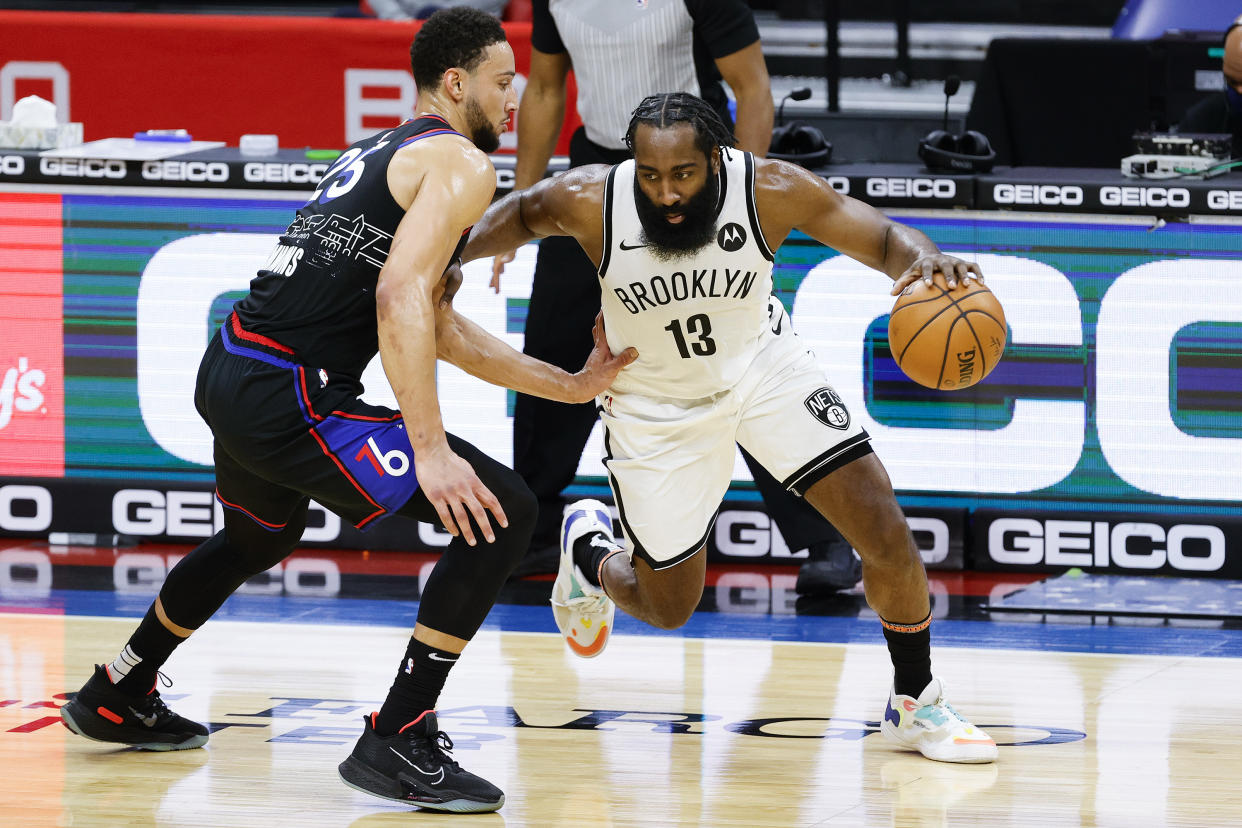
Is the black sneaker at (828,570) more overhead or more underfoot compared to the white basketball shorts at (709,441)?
more underfoot

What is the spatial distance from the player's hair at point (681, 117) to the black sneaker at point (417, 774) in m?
1.55

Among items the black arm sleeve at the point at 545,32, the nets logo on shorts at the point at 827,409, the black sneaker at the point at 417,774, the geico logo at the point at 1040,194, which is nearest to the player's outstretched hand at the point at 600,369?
the nets logo on shorts at the point at 827,409

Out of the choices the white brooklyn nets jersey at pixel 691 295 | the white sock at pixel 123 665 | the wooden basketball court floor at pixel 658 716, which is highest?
the white brooklyn nets jersey at pixel 691 295

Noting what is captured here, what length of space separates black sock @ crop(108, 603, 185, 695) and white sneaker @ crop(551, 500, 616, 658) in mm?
1192

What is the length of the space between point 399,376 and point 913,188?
3.40 meters

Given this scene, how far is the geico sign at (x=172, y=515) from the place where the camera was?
291 inches

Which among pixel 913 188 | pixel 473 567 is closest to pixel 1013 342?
pixel 913 188

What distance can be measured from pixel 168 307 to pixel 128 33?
3693 mm

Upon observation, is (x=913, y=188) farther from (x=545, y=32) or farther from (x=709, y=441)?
(x=709, y=441)

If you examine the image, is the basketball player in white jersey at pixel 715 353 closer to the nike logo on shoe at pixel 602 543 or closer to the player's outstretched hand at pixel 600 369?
the player's outstretched hand at pixel 600 369

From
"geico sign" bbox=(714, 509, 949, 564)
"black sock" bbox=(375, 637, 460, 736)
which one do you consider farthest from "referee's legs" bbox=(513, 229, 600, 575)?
"black sock" bbox=(375, 637, 460, 736)

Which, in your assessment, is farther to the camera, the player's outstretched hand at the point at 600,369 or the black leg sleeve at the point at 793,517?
the black leg sleeve at the point at 793,517

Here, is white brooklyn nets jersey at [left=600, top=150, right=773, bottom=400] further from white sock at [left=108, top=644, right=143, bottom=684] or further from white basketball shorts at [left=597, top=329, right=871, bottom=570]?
white sock at [left=108, top=644, right=143, bottom=684]

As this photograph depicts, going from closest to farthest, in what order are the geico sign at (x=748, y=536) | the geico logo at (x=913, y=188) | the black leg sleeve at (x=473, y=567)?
the black leg sleeve at (x=473, y=567) < the geico logo at (x=913, y=188) < the geico sign at (x=748, y=536)
